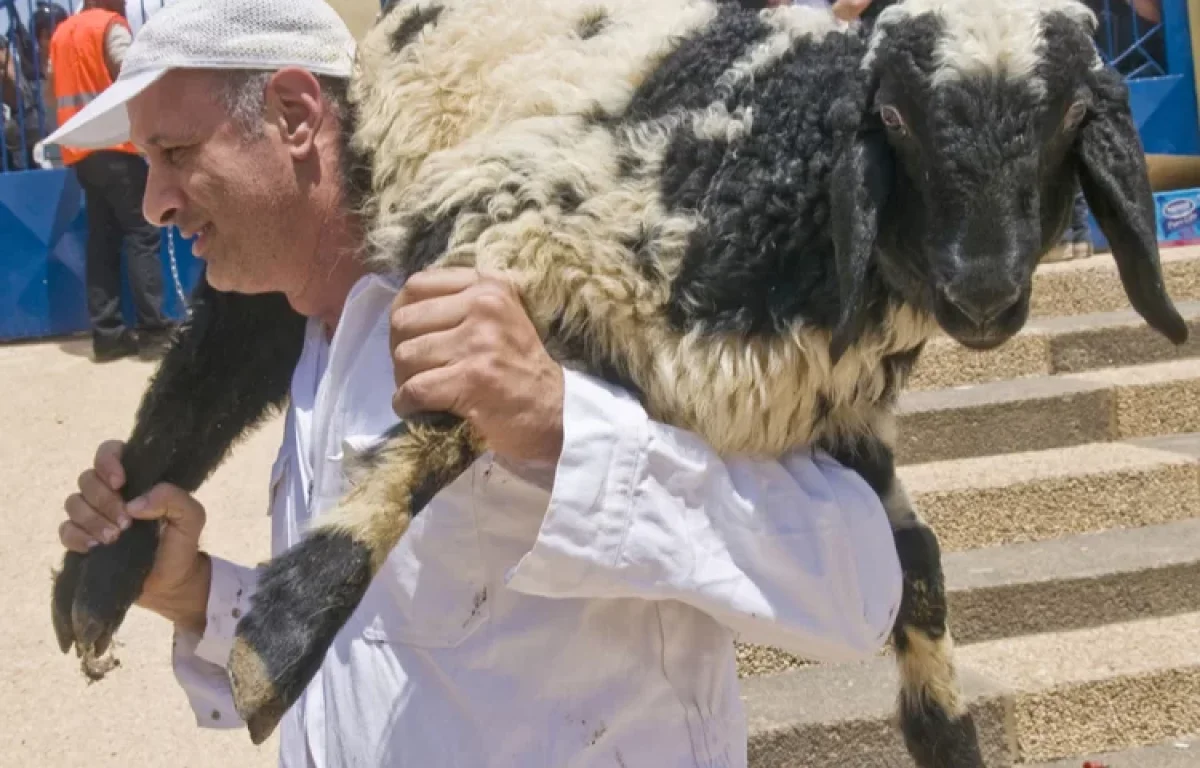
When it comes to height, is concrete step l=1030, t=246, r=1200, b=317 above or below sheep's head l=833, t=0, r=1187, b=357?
below

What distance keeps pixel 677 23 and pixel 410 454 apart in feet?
2.62

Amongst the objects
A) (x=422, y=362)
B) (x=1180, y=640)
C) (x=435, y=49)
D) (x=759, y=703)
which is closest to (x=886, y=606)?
(x=422, y=362)

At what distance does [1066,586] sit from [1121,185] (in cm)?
322

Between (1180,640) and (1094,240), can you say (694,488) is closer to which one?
(1180,640)

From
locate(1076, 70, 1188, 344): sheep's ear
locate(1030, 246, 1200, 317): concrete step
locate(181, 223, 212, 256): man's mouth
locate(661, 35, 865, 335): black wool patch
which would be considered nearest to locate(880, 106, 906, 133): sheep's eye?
locate(661, 35, 865, 335): black wool patch

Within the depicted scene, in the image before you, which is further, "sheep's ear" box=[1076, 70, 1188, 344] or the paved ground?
the paved ground

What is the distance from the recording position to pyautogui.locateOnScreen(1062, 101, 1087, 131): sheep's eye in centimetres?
179

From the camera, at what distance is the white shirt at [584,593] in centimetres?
192

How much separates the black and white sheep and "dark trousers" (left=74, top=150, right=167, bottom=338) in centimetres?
653

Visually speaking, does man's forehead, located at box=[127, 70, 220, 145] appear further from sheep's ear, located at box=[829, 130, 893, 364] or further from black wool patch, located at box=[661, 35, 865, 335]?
sheep's ear, located at box=[829, 130, 893, 364]

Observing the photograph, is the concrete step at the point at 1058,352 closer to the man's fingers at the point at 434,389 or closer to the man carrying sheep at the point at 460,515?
the man carrying sheep at the point at 460,515

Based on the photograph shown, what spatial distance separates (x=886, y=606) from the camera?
2.03m

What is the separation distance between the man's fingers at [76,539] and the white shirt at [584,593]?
548mm

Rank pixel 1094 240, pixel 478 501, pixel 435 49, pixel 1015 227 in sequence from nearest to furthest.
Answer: pixel 1015 227, pixel 478 501, pixel 435 49, pixel 1094 240
